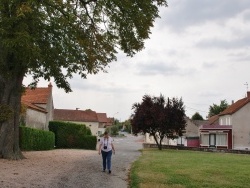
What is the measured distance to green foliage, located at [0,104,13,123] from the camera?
21.2 metres

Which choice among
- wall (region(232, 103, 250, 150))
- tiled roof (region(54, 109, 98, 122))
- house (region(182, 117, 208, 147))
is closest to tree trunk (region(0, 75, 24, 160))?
wall (region(232, 103, 250, 150))

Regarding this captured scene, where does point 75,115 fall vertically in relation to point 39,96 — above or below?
below

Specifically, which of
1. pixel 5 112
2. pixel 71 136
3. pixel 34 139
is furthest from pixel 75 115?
pixel 5 112

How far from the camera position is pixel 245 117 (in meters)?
61.2

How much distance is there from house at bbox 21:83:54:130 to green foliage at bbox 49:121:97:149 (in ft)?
5.84

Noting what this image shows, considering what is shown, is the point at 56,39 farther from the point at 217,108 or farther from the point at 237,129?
the point at 217,108

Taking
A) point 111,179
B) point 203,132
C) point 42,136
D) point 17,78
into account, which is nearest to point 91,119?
point 203,132

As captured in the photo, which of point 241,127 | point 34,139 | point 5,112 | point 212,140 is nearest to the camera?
point 5,112

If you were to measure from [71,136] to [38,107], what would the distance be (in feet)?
17.6

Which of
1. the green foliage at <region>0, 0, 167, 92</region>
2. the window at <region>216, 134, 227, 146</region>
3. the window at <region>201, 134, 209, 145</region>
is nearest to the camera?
the green foliage at <region>0, 0, 167, 92</region>

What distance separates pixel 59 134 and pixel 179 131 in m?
13.9

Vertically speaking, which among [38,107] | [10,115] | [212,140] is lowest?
[212,140]

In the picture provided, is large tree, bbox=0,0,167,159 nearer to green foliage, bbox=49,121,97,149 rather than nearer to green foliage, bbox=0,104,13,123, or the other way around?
green foliage, bbox=0,104,13,123

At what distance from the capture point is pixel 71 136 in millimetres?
45625
